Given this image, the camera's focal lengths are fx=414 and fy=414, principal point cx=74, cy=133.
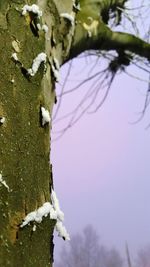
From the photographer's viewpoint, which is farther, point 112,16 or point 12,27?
point 112,16

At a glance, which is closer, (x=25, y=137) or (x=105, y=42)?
(x=25, y=137)

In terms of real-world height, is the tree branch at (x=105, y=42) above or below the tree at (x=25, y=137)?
above

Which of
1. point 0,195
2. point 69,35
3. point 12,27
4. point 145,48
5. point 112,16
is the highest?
point 112,16

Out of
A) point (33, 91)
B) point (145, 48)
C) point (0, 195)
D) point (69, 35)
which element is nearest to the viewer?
point (0, 195)

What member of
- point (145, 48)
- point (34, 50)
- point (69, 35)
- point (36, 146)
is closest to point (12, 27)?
point (34, 50)

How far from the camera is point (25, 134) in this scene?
435 millimetres

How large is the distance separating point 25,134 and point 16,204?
8 cm

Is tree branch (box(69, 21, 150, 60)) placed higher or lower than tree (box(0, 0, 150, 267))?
higher

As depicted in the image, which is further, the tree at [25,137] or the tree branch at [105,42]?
the tree branch at [105,42]

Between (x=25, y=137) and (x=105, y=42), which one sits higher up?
(x=105, y=42)

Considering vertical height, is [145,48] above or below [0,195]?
above

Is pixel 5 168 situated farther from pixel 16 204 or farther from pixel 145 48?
pixel 145 48

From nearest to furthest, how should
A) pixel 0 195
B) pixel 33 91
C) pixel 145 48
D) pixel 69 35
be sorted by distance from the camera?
pixel 0 195
pixel 33 91
pixel 69 35
pixel 145 48

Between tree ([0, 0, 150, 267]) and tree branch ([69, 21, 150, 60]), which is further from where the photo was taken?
tree branch ([69, 21, 150, 60])
